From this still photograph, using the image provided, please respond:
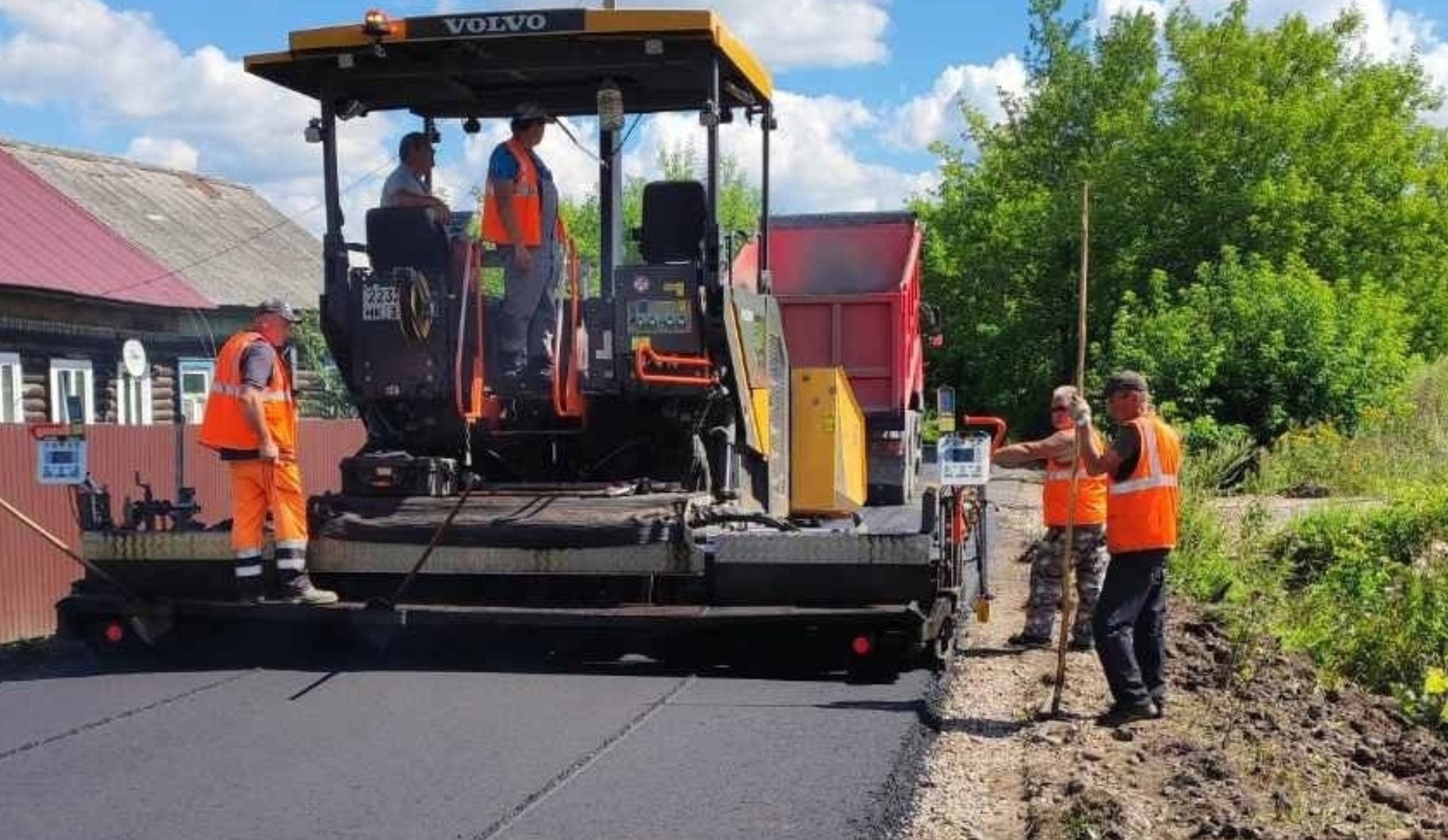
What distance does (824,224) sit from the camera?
46.9 ft

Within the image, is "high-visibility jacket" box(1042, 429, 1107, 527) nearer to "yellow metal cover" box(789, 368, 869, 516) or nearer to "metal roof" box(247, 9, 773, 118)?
"yellow metal cover" box(789, 368, 869, 516)

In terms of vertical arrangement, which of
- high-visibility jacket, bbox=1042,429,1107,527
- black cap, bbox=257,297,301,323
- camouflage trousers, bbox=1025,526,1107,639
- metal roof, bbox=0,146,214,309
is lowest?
camouflage trousers, bbox=1025,526,1107,639

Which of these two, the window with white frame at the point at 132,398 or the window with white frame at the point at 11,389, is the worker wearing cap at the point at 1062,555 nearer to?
the window with white frame at the point at 11,389

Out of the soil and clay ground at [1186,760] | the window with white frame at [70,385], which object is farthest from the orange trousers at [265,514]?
the window with white frame at [70,385]

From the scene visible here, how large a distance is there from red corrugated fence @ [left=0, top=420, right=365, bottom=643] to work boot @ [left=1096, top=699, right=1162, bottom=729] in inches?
255

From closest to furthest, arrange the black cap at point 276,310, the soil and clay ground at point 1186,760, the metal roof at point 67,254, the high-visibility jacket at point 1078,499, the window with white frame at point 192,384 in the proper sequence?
the soil and clay ground at point 1186,760 → the black cap at point 276,310 → the high-visibility jacket at point 1078,499 → the metal roof at point 67,254 → the window with white frame at point 192,384

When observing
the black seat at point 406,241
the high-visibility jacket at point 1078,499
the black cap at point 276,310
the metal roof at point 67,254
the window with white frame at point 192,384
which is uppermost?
the metal roof at point 67,254

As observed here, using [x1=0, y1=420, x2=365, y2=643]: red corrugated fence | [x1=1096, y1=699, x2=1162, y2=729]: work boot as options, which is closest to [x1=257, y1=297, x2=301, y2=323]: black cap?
[x1=0, y1=420, x2=365, y2=643]: red corrugated fence

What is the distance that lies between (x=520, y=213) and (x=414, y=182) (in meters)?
0.79

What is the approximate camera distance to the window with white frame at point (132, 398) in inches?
827

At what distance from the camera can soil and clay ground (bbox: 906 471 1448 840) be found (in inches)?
Answer: 200

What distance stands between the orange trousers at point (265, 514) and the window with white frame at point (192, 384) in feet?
52.7

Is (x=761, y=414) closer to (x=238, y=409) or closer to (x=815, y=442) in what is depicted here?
(x=815, y=442)

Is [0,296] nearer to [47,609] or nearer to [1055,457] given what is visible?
[47,609]
